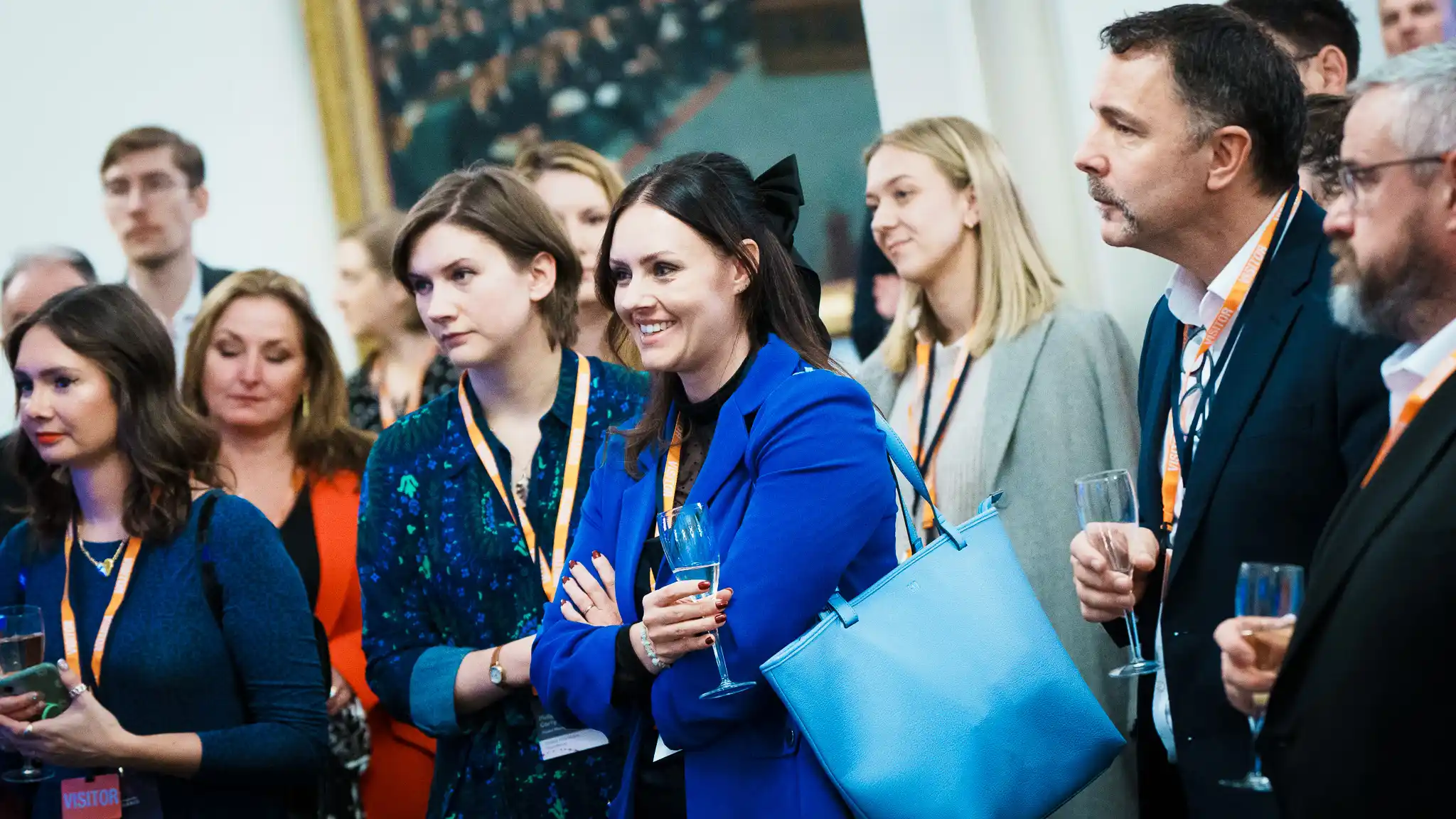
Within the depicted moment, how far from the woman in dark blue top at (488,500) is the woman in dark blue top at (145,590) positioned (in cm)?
24

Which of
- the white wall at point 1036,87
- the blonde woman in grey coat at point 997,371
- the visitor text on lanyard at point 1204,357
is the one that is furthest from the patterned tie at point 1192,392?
the white wall at point 1036,87

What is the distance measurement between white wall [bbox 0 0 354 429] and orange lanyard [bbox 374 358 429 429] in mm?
1243

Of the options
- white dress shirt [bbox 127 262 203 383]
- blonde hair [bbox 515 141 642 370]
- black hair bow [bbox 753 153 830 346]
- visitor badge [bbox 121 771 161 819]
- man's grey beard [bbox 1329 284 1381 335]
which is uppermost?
blonde hair [bbox 515 141 642 370]

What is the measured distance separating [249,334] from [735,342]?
213 cm

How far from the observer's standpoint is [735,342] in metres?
2.69

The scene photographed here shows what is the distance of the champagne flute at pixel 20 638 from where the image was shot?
300 cm

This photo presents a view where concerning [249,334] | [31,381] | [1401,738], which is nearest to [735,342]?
[1401,738]

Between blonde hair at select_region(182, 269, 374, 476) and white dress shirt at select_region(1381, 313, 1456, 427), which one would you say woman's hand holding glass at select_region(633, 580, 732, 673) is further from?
blonde hair at select_region(182, 269, 374, 476)

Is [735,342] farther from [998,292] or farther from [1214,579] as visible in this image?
[998,292]

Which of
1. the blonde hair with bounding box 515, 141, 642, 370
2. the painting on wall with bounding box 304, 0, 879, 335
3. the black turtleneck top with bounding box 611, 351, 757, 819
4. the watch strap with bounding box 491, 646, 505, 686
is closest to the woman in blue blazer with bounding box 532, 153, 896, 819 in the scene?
the black turtleneck top with bounding box 611, 351, 757, 819

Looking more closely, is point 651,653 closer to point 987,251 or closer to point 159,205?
point 987,251

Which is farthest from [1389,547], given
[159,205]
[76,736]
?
[159,205]

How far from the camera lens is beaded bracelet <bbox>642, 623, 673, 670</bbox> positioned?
2396mm

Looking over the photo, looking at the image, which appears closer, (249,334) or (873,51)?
(249,334)
